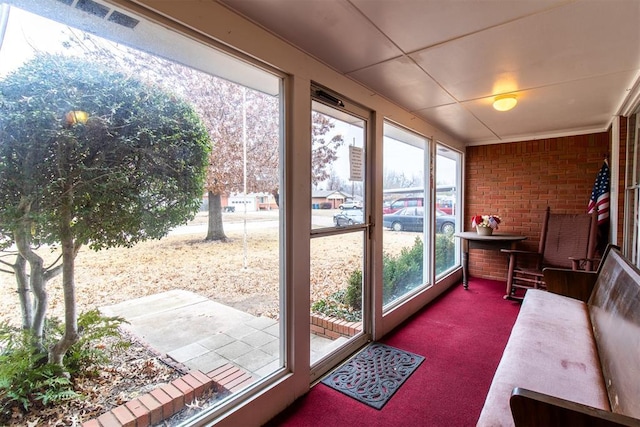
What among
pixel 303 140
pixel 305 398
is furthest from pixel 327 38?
pixel 305 398

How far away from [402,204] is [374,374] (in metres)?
1.81

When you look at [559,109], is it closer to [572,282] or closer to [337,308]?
[572,282]

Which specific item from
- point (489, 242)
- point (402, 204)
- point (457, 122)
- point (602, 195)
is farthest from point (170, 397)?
point (602, 195)

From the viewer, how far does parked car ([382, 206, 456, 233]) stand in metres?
3.12

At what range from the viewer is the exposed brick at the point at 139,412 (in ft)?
4.26

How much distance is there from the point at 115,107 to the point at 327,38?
1.18m

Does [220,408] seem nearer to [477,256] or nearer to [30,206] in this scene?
[30,206]

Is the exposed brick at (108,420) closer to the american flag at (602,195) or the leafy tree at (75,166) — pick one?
the leafy tree at (75,166)

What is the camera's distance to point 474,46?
72.9 inches

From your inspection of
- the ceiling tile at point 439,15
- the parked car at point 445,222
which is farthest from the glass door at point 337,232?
the parked car at point 445,222

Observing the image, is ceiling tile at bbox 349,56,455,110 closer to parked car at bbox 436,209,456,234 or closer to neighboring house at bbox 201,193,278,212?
neighboring house at bbox 201,193,278,212

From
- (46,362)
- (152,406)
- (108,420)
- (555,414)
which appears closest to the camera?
(555,414)

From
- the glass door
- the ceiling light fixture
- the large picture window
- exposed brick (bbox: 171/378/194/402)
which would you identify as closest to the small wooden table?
the ceiling light fixture

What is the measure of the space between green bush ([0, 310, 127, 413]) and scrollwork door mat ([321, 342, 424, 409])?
1.42m
